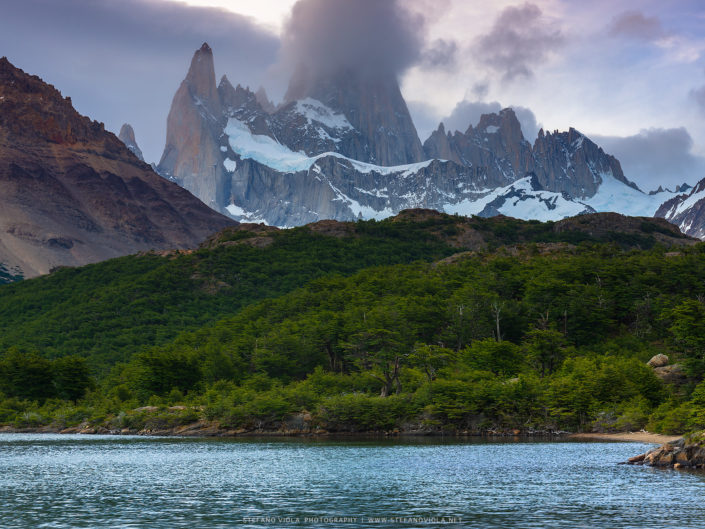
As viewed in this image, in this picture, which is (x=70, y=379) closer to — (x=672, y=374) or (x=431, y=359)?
(x=431, y=359)

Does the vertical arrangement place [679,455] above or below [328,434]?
below

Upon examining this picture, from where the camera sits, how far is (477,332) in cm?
11838

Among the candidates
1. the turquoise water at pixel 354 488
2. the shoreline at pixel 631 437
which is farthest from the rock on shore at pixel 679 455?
the shoreline at pixel 631 437

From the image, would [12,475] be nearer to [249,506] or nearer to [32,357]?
[249,506]

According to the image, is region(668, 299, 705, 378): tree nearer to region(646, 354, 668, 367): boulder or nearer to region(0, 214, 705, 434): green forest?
region(0, 214, 705, 434): green forest

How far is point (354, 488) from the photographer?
47.7 metres

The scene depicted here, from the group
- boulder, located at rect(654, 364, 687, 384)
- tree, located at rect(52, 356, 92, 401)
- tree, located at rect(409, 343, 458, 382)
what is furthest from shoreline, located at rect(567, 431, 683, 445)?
tree, located at rect(52, 356, 92, 401)

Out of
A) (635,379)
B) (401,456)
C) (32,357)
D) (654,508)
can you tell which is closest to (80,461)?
(401,456)

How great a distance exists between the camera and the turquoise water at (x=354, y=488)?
37219 mm

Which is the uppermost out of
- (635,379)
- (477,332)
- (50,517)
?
(477,332)

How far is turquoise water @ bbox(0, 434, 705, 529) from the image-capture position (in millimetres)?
37219

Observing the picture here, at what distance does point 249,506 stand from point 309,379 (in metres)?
68.1

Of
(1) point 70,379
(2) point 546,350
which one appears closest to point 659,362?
(2) point 546,350

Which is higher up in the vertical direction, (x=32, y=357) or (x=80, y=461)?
(x=32, y=357)
